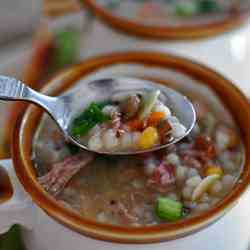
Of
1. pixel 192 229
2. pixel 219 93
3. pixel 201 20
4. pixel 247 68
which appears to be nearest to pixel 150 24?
pixel 201 20

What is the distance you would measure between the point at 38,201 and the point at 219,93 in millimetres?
473

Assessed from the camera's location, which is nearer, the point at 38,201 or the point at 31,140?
the point at 38,201

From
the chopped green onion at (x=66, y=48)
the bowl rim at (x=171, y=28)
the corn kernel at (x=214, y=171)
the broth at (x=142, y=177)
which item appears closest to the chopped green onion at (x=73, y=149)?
the broth at (x=142, y=177)

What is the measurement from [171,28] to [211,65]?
0.48 ft

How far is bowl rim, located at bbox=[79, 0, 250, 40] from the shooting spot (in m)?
1.54

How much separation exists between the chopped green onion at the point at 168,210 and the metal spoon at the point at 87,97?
11 cm

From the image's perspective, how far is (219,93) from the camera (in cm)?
131

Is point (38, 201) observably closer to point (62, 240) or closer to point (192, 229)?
point (62, 240)

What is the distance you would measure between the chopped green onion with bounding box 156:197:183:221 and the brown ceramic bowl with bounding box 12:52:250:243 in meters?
0.06

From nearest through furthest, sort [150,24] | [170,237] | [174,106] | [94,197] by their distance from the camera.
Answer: [170,237], [94,197], [174,106], [150,24]

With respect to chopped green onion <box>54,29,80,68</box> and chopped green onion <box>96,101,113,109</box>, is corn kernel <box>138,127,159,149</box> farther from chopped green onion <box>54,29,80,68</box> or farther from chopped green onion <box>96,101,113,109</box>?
chopped green onion <box>54,29,80,68</box>

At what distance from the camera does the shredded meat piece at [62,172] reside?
3.67 feet

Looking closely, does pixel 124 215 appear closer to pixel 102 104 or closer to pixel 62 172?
pixel 62 172

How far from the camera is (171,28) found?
1.55m
